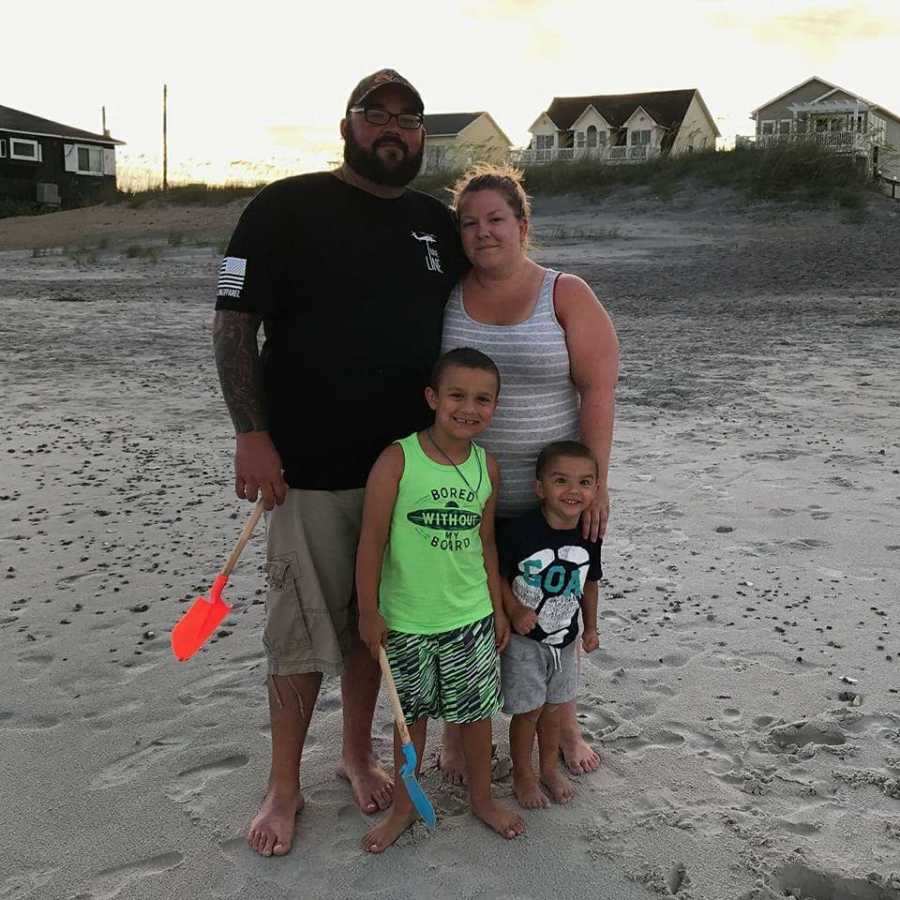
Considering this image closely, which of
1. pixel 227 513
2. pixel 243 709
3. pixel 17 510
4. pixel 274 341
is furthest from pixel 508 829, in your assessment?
pixel 17 510

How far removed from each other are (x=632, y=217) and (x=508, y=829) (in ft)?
68.5

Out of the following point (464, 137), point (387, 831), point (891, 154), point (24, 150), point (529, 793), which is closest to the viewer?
point (387, 831)

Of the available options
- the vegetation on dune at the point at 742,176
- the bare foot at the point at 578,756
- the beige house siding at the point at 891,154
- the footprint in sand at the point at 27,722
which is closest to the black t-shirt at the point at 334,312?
the bare foot at the point at 578,756

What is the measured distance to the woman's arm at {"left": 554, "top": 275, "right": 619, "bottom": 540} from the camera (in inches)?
110

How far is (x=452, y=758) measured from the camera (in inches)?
124

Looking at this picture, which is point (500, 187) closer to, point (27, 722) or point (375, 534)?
point (375, 534)

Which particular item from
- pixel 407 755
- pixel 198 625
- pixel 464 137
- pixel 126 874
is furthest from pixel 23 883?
pixel 464 137

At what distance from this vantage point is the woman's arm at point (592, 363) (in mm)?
2787

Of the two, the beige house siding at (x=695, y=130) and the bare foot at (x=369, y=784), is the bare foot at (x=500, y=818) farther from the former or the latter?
the beige house siding at (x=695, y=130)

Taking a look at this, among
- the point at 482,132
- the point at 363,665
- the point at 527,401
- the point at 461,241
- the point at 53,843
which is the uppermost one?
the point at 482,132

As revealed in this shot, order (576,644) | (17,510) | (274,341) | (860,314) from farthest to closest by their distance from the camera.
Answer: (860,314) → (17,510) → (576,644) → (274,341)

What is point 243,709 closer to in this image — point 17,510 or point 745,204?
point 17,510

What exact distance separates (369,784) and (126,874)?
727mm

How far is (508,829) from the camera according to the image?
2805 mm
